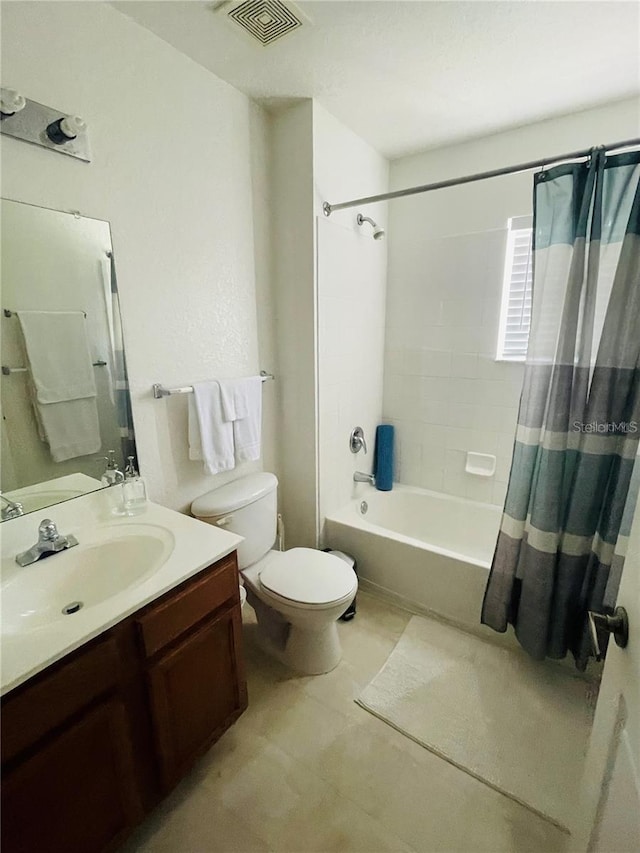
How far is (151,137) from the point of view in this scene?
1368mm

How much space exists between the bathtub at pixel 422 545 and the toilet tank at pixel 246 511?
1.69ft

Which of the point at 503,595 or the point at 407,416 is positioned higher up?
the point at 407,416

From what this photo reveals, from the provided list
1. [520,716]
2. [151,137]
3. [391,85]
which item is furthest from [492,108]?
[520,716]

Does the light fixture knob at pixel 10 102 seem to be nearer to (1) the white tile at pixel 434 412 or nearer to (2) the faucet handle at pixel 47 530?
(2) the faucet handle at pixel 47 530

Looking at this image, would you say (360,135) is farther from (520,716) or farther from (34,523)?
(520,716)

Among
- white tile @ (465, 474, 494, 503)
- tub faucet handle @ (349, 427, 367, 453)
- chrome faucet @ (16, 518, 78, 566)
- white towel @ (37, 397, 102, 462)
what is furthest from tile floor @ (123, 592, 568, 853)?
white tile @ (465, 474, 494, 503)

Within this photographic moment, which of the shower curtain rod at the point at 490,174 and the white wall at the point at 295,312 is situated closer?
the shower curtain rod at the point at 490,174

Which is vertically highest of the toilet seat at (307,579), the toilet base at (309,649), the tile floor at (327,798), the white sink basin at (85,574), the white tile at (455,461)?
the white sink basin at (85,574)

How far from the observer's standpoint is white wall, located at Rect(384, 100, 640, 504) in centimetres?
206

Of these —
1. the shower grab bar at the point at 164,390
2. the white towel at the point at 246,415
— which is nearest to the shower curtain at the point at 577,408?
the white towel at the point at 246,415

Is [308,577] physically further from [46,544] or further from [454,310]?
[454,310]

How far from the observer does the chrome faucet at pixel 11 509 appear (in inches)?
43.8

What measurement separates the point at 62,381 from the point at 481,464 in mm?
2156

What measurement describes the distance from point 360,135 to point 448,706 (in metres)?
2.70
